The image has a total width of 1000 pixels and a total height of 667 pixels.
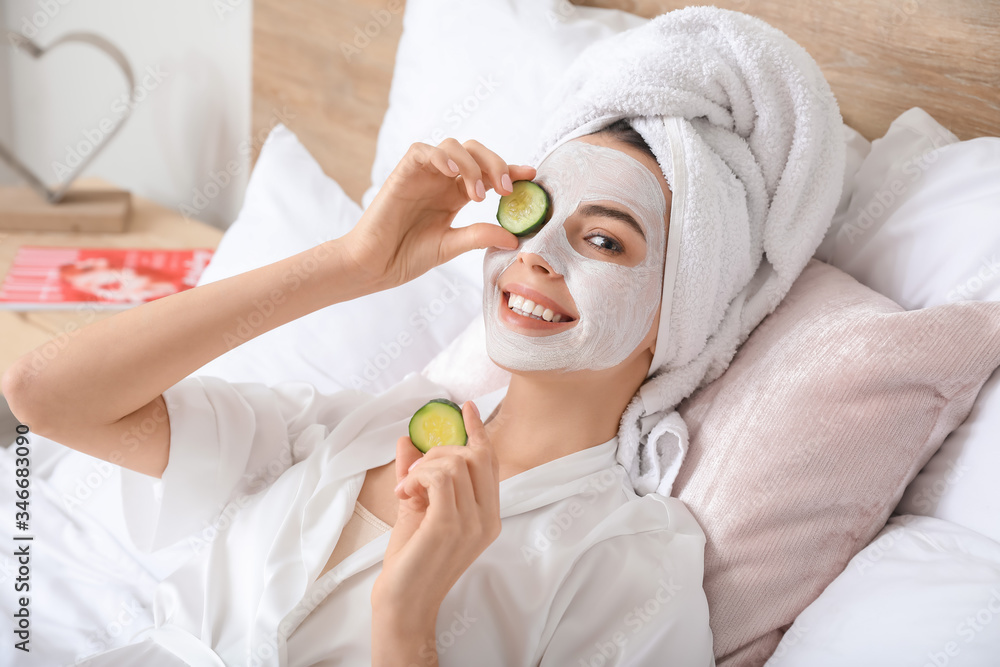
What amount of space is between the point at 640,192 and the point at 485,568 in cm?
65

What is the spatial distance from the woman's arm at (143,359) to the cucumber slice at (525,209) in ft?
0.99

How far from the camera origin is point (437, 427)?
3.94 feet

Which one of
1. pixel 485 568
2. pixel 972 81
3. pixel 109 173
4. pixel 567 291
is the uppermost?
pixel 972 81

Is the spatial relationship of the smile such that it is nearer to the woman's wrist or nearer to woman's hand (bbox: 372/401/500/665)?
woman's hand (bbox: 372/401/500/665)

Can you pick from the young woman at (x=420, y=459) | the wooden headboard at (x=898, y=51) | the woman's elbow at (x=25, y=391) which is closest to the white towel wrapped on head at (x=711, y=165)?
the young woman at (x=420, y=459)

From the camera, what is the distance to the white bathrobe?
118cm

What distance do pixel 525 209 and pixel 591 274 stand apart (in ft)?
0.53

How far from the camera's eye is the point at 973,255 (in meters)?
1.30

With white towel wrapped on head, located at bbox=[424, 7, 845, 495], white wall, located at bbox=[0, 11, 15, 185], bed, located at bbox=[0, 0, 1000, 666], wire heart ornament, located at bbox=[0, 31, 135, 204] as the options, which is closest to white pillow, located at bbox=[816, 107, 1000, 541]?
bed, located at bbox=[0, 0, 1000, 666]

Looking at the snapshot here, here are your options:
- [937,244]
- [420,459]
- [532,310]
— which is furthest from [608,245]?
[937,244]

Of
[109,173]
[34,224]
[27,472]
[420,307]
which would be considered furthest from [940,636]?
[109,173]

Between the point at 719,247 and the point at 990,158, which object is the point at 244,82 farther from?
the point at 990,158

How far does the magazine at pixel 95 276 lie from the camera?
2193mm

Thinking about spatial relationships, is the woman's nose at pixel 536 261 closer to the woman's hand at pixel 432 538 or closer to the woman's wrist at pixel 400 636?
the woman's hand at pixel 432 538
